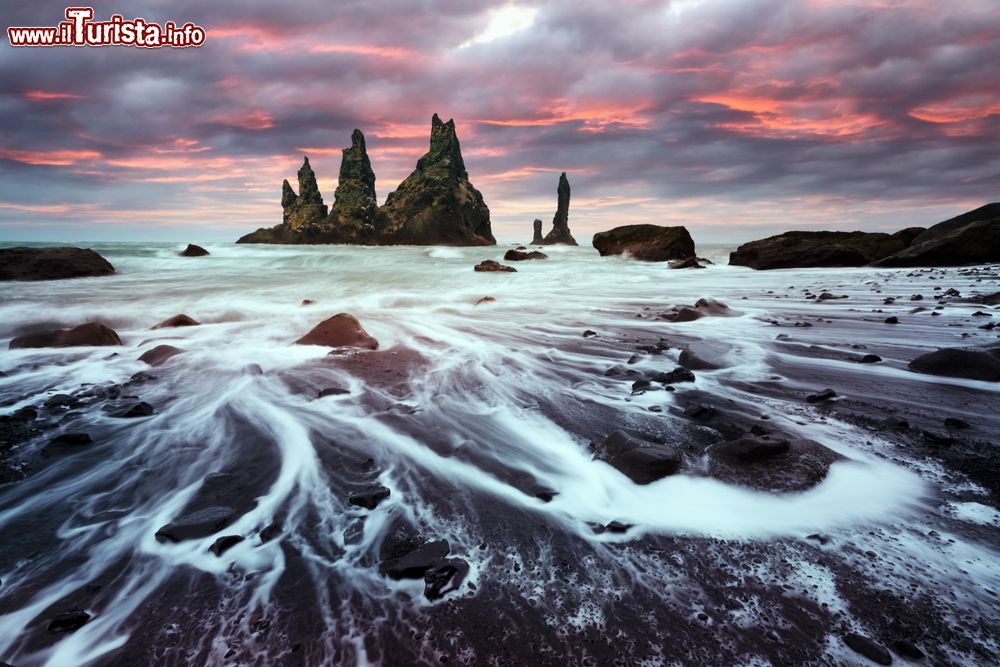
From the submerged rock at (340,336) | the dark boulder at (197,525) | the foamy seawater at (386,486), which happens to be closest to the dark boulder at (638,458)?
the foamy seawater at (386,486)

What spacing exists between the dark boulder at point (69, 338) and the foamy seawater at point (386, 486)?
0.29 metres

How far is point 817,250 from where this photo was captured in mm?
19656

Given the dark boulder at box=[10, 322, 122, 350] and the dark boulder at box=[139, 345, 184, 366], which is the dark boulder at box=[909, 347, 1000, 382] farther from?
the dark boulder at box=[10, 322, 122, 350]

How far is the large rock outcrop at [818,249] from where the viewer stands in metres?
19.4

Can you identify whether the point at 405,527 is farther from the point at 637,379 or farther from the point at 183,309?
the point at 183,309

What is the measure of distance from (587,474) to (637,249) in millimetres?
26993

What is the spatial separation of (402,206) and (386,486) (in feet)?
304

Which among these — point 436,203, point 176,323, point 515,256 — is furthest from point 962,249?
point 436,203

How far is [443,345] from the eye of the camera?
21.1 feet

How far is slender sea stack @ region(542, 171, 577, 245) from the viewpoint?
97562 mm

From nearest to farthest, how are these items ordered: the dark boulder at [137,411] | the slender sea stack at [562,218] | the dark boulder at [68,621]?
the dark boulder at [68,621]
the dark boulder at [137,411]
the slender sea stack at [562,218]

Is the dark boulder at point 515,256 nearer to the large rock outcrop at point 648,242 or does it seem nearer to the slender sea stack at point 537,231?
the large rock outcrop at point 648,242

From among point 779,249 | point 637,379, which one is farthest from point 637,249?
point 637,379

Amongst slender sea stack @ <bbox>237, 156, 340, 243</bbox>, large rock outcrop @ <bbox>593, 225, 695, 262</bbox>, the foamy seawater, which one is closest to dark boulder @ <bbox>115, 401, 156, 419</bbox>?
the foamy seawater
